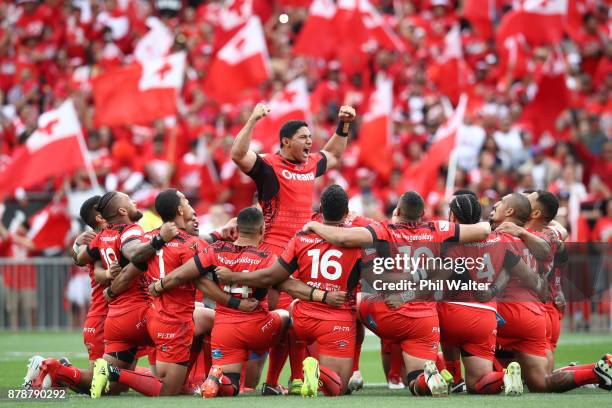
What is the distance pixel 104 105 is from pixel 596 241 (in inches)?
357

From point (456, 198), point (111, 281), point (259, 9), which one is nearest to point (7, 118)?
point (259, 9)

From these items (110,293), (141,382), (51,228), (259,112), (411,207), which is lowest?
(51,228)

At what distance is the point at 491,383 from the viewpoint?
1059 cm

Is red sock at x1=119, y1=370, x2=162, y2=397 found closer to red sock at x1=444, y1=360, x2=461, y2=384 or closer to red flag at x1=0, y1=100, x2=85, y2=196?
red sock at x1=444, y1=360, x2=461, y2=384

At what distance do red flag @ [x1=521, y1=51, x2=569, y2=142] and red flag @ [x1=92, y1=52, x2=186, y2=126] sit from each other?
6.89 metres

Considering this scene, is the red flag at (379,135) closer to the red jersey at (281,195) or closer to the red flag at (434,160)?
the red flag at (434,160)

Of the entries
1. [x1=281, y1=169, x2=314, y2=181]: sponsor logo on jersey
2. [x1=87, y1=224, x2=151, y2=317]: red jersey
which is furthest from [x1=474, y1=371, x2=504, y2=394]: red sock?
[x1=87, y1=224, x2=151, y2=317]: red jersey

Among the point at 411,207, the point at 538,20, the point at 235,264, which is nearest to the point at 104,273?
the point at 235,264

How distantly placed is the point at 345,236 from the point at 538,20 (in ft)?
43.0

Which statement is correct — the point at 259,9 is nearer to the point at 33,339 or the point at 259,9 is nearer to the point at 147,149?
the point at 147,149

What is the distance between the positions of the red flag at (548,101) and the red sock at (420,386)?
41.5 ft

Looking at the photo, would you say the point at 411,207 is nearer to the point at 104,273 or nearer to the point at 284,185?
the point at 284,185

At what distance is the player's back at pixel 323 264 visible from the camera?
417 inches

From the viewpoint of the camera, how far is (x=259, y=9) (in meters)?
27.5
